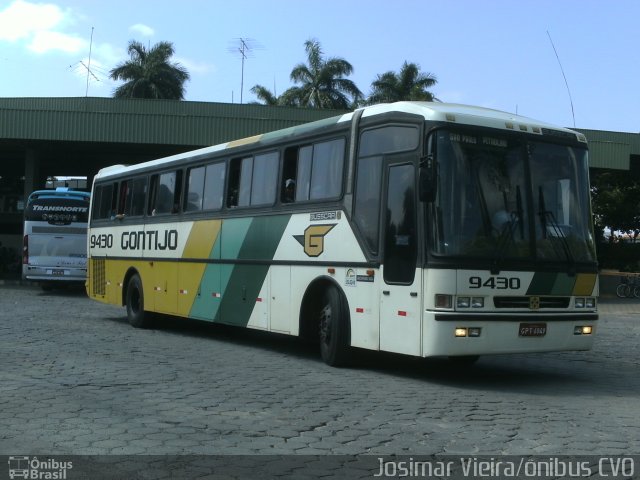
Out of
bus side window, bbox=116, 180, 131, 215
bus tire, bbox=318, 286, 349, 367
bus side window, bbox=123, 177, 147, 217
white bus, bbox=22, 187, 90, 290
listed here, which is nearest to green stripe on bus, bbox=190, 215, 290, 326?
bus tire, bbox=318, 286, 349, 367

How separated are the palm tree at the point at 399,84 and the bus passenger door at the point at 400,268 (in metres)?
51.0

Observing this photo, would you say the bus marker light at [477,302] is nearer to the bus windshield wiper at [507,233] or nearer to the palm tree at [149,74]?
the bus windshield wiper at [507,233]

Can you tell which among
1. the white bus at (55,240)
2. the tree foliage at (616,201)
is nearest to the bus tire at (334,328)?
the white bus at (55,240)

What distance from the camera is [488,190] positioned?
9.69 meters

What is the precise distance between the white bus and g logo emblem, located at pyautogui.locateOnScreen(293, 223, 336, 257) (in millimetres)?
18006

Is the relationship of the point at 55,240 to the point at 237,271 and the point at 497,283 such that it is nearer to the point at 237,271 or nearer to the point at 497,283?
the point at 237,271

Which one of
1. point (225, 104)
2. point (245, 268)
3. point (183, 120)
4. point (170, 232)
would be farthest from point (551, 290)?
point (225, 104)

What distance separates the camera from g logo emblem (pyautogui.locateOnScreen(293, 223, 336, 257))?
37.0 feet

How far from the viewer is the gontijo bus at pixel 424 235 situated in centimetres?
945

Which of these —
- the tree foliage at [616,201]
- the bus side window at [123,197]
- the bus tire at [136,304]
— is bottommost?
the bus tire at [136,304]

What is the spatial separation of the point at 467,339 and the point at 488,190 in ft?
5.52

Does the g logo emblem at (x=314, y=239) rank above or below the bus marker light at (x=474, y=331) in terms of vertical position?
above

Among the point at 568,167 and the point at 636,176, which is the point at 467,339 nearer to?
the point at 568,167

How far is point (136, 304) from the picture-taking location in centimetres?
1708
